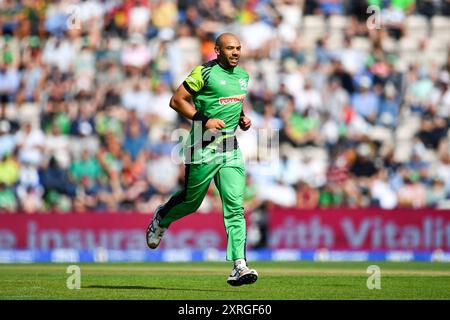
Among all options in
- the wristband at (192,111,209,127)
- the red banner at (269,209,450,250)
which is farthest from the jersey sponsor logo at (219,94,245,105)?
the red banner at (269,209,450,250)

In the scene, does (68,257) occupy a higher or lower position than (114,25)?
lower

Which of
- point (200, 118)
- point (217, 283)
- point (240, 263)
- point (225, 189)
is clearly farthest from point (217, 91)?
point (217, 283)

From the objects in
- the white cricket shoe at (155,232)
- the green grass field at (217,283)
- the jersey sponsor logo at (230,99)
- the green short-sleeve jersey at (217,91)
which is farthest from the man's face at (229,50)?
the green grass field at (217,283)

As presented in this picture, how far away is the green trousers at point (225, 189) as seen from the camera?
37.8 ft

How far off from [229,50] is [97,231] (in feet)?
28.5

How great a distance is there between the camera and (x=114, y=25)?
23.3 metres

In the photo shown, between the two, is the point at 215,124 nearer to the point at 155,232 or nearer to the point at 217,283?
the point at 155,232

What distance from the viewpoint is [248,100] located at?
851 inches

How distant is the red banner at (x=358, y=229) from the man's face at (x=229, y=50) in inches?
320

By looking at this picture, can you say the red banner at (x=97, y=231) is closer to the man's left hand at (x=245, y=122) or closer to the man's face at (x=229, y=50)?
the man's left hand at (x=245, y=122)

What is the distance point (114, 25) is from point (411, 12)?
20.2 feet

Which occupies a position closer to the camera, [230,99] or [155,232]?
[230,99]

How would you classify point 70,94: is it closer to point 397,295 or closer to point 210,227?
point 210,227
